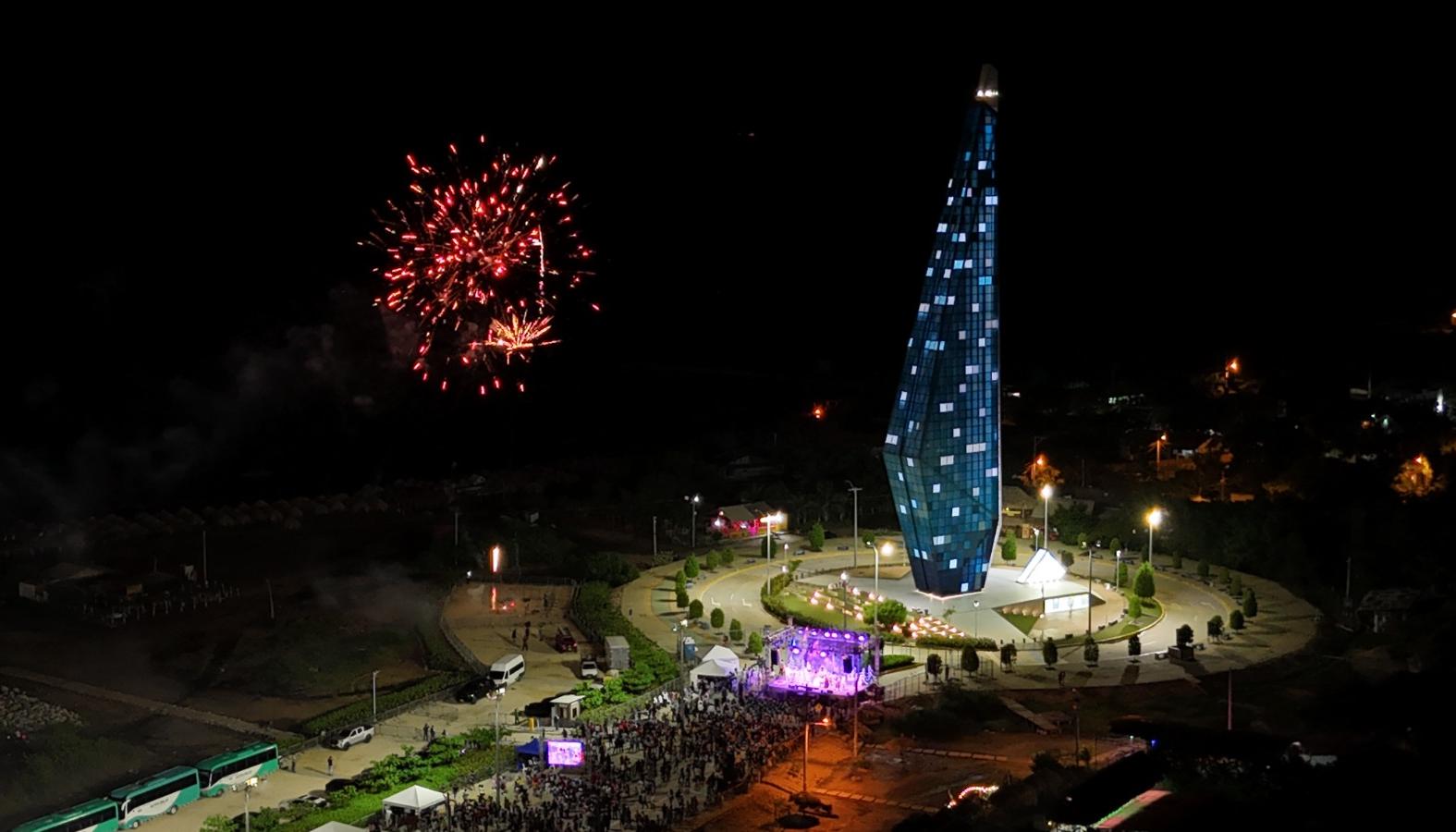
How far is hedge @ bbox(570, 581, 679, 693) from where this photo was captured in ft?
128

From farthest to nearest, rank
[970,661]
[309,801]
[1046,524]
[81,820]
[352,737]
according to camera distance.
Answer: [1046,524] → [970,661] → [352,737] → [309,801] → [81,820]

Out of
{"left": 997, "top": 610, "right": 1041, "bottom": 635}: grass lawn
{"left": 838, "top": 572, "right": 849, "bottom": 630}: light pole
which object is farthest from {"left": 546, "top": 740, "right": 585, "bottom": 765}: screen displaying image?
{"left": 997, "top": 610, "right": 1041, "bottom": 635}: grass lawn

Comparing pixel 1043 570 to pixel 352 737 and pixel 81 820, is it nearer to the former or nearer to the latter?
pixel 352 737

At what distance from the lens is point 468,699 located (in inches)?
1463

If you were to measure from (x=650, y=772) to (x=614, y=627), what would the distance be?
1228 cm

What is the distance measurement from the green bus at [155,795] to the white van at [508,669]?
8.73m

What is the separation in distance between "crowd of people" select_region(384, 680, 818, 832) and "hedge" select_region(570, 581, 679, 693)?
2285 millimetres

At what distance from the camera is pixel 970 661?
38.1 metres

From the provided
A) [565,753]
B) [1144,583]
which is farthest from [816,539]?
[565,753]

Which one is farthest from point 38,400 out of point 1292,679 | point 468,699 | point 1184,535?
point 1292,679

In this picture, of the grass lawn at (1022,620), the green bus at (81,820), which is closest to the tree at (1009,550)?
the grass lawn at (1022,620)

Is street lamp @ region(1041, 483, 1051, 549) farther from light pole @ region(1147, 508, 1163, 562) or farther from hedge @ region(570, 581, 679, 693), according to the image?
hedge @ region(570, 581, 679, 693)

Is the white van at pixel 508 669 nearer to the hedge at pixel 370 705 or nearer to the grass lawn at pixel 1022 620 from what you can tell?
the hedge at pixel 370 705

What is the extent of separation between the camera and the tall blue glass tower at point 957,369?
43.3 metres
